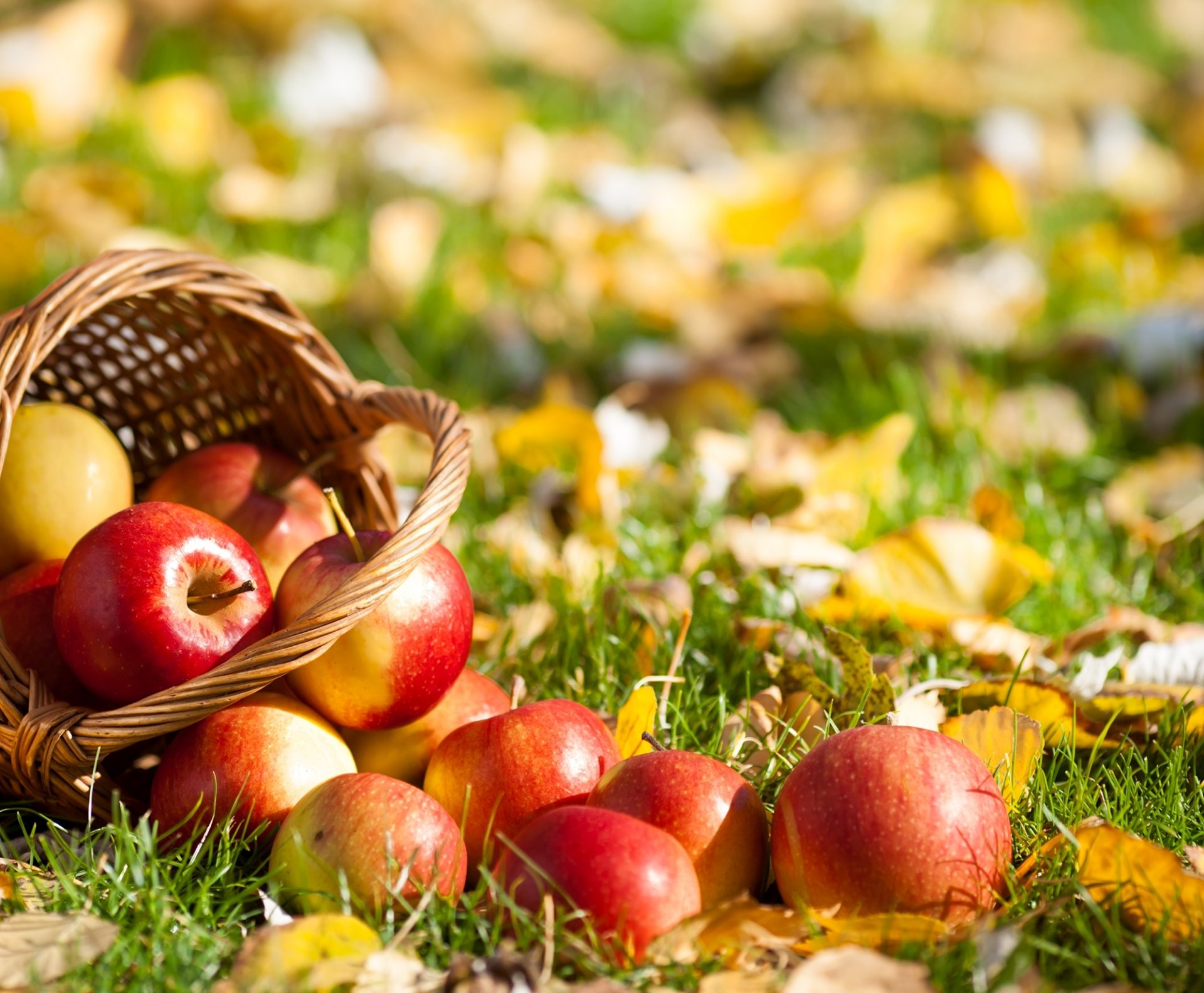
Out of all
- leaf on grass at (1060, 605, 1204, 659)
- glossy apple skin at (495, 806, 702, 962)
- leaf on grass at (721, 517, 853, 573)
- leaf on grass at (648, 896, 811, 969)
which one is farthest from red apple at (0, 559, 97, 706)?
leaf on grass at (1060, 605, 1204, 659)

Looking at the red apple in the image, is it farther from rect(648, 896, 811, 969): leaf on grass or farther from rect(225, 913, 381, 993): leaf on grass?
rect(648, 896, 811, 969): leaf on grass

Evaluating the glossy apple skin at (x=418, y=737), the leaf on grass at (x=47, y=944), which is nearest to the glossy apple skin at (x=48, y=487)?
the glossy apple skin at (x=418, y=737)

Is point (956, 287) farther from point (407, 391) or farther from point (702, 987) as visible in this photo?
point (702, 987)

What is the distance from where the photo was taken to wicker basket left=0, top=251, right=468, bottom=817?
50.9 inches

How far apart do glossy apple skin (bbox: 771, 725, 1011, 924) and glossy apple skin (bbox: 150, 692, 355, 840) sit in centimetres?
53

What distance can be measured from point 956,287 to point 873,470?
1.25 meters

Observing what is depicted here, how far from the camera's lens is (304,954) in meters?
1.14

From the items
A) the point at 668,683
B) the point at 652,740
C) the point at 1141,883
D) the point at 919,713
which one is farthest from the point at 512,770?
the point at 1141,883

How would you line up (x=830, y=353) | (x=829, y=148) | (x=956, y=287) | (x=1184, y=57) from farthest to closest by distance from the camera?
1. (x=1184, y=57)
2. (x=829, y=148)
3. (x=956, y=287)
4. (x=830, y=353)

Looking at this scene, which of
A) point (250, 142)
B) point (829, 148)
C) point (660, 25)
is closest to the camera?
point (250, 142)

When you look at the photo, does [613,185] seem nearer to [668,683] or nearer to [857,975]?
[668,683]

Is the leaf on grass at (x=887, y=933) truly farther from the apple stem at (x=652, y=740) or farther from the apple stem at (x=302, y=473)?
the apple stem at (x=302, y=473)

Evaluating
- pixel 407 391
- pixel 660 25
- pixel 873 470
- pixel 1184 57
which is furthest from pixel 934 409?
pixel 1184 57

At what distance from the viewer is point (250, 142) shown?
366 cm
